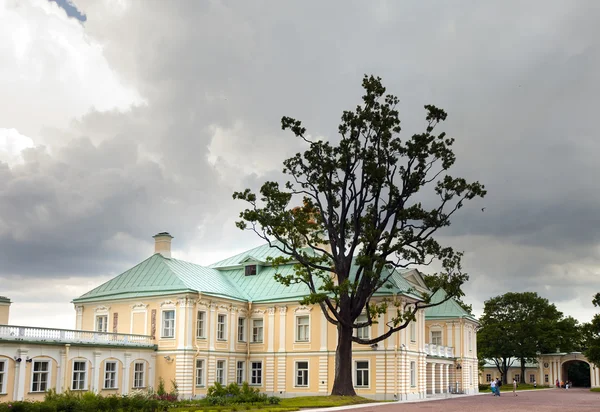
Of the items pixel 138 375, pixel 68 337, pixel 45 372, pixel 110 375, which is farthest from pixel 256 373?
pixel 45 372

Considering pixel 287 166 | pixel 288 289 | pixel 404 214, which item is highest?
pixel 287 166

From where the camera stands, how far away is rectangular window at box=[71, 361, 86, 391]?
32.5m

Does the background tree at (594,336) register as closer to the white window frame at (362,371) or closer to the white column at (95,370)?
the white window frame at (362,371)

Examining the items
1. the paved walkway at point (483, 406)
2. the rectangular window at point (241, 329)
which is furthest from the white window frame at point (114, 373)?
the paved walkway at point (483, 406)

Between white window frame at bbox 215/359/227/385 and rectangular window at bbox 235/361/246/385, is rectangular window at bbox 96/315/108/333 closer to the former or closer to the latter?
white window frame at bbox 215/359/227/385

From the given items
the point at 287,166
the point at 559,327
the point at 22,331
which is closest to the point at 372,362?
the point at 287,166

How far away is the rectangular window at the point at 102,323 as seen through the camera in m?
40.8

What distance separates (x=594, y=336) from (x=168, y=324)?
39014 mm

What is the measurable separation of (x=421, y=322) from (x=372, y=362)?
5.95 metres

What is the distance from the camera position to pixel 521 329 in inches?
2955

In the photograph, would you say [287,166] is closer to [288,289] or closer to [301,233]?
[301,233]

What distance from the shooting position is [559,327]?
8131 centimetres

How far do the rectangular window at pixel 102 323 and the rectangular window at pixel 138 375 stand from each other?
504cm

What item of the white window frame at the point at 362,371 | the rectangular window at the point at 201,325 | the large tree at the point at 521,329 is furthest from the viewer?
the large tree at the point at 521,329
